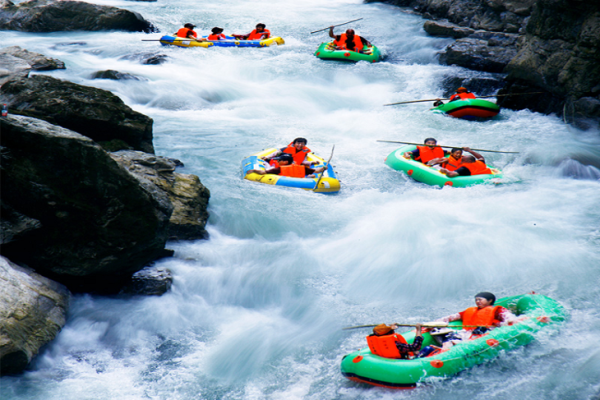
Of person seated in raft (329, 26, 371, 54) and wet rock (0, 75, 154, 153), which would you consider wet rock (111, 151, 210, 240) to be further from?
person seated in raft (329, 26, 371, 54)

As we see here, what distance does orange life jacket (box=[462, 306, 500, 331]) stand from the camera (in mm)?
5152

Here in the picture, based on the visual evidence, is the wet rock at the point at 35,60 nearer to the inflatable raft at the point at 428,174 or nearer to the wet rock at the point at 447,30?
the inflatable raft at the point at 428,174

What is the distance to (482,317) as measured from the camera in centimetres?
517

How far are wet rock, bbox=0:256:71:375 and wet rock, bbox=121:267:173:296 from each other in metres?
0.74

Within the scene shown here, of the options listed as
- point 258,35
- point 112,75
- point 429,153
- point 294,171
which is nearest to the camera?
point 294,171

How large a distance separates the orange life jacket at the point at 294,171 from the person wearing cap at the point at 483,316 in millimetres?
4247

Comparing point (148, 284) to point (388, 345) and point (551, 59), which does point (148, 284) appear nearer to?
point (388, 345)

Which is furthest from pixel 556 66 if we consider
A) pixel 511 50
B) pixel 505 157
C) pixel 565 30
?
pixel 511 50

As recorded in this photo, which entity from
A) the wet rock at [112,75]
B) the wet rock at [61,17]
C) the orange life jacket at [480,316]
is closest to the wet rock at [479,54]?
the wet rock at [112,75]

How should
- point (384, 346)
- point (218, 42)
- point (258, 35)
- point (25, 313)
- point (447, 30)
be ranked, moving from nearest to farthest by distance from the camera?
1. point (25, 313)
2. point (384, 346)
3. point (218, 42)
4. point (258, 35)
5. point (447, 30)

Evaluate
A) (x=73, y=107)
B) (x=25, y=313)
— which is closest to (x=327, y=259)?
(x=25, y=313)

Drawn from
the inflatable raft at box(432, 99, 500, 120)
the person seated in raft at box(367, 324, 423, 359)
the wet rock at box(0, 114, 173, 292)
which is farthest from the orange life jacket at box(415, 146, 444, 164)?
the wet rock at box(0, 114, 173, 292)

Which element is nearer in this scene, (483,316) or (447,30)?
(483,316)

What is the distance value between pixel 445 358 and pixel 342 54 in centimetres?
1319
